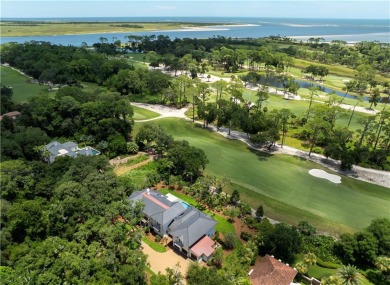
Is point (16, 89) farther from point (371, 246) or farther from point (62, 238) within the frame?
point (371, 246)

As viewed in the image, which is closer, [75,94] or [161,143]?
[161,143]

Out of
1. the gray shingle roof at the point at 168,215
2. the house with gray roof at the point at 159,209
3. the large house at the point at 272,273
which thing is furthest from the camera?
the house with gray roof at the point at 159,209

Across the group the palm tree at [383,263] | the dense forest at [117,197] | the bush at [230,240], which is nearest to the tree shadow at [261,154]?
the dense forest at [117,197]

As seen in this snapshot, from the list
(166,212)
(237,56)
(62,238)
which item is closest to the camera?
(62,238)

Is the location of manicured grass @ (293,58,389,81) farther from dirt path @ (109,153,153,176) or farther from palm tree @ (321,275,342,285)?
palm tree @ (321,275,342,285)

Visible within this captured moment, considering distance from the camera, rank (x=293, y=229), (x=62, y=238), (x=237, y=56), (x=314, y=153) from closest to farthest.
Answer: (x=62, y=238)
(x=293, y=229)
(x=314, y=153)
(x=237, y=56)

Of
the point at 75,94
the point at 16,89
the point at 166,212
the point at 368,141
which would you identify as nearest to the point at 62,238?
the point at 166,212

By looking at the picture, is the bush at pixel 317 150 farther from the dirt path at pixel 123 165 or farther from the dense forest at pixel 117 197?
the dirt path at pixel 123 165
